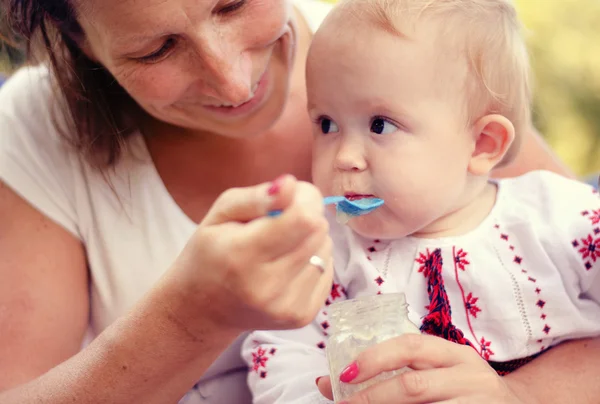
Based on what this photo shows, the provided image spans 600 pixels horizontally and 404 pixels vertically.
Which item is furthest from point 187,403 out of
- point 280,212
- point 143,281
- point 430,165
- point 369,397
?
point 280,212

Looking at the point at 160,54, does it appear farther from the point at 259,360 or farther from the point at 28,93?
the point at 259,360

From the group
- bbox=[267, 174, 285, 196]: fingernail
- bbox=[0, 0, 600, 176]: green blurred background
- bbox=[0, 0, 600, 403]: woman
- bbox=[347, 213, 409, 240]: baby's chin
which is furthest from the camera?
bbox=[0, 0, 600, 176]: green blurred background

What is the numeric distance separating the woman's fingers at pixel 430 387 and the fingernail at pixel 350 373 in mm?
38

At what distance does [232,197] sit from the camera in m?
0.94

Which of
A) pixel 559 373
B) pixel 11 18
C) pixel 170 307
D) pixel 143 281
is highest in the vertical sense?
pixel 11 18

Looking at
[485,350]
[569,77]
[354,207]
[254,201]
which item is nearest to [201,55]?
[354,207]

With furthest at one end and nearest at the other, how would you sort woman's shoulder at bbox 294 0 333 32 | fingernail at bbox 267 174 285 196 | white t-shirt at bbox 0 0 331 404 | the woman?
woman's shoulder at bbox 294 0 333 32 < white t-shirt at bbox 0 0 331 404 < the woman < fingernail at bbox 267 174 285 196

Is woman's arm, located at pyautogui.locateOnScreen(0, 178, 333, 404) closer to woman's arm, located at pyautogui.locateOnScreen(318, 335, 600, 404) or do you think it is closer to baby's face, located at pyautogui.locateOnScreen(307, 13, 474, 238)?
woman's arm, located at pyautogui.locateOnScreen(318, 335, 600, 404)

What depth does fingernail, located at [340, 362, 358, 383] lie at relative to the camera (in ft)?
3.73

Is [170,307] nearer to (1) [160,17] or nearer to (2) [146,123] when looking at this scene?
(1) [160,17]

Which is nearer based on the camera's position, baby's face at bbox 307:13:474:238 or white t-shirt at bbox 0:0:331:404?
baby's face at bbox 307:13:474:238

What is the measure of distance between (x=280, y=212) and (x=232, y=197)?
3.2 inches

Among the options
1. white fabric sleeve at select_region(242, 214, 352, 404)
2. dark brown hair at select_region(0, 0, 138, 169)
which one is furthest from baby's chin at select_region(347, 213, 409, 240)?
dark brown hair at select_region(0, 0, 138, 169)

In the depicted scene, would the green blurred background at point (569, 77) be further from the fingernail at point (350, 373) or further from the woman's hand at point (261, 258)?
the woman's hand at point (261, 258)
